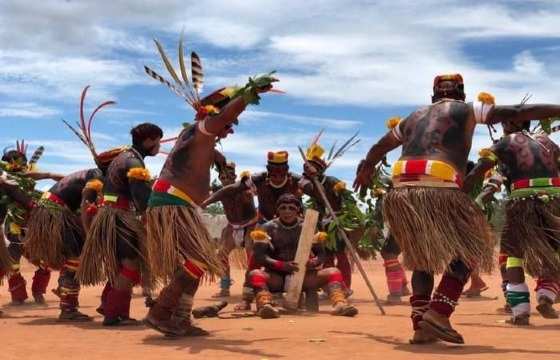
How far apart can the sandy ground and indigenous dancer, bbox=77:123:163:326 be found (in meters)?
0.34

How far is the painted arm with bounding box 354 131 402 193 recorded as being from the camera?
5137 mm

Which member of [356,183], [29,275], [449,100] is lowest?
[29,275]

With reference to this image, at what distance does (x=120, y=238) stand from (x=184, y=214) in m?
1.21

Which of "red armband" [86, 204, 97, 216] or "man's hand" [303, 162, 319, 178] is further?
"man's hand" [303, 162, 319, 178]

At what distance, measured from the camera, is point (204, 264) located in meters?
5.02

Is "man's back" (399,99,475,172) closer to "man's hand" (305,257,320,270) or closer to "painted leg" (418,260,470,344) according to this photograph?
"painted leg" (418,260,470,344)

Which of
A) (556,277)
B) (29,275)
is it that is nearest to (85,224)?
(556,277)

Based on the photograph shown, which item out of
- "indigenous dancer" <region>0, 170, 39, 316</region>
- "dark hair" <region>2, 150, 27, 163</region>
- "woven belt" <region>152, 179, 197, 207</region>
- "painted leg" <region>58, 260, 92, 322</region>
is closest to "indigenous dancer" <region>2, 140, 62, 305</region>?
"dark hair" <region>2, 150, 27, 163</region>

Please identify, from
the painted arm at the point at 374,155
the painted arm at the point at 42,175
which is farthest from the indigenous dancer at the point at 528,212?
the painted arm at the point at 42,175

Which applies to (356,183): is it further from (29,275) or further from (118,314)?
(29,275)

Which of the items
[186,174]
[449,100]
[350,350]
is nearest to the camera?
[350,350]

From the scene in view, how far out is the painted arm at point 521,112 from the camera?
4339 millimetres

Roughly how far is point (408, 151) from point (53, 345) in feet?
8.69

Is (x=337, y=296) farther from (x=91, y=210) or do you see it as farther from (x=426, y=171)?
(x=426, y=171)
